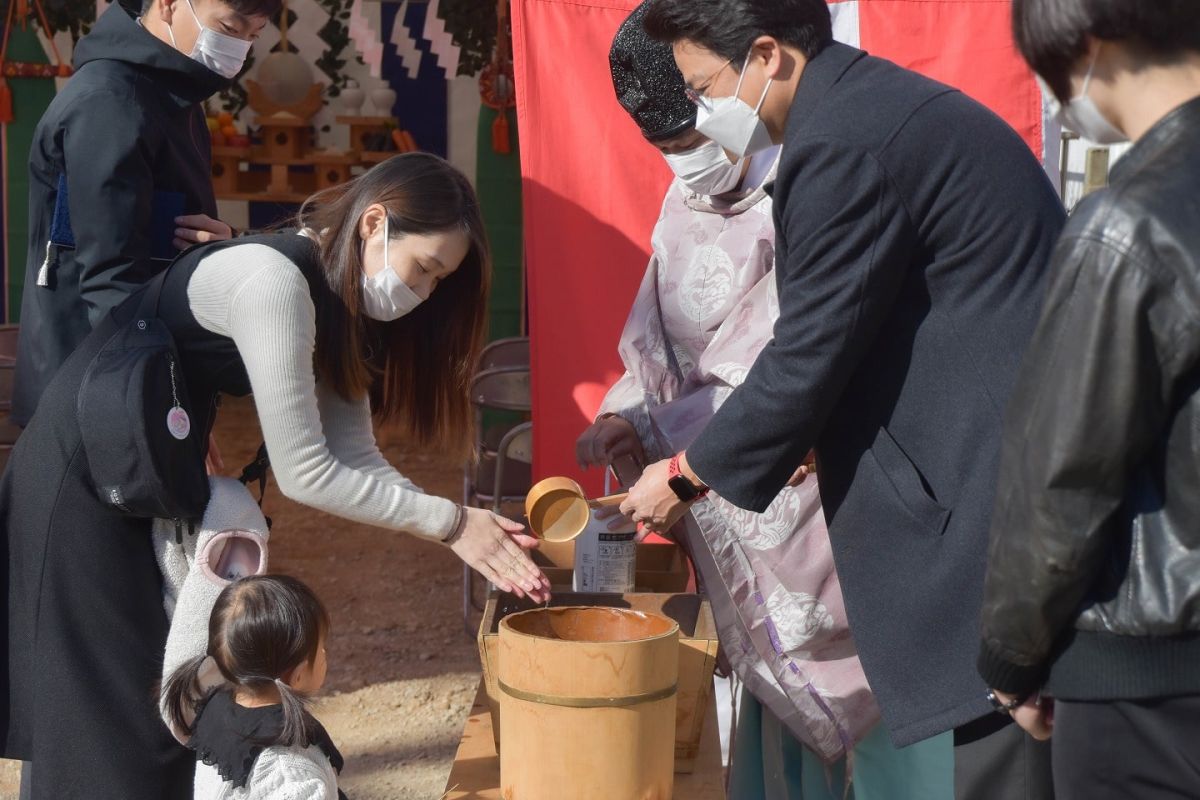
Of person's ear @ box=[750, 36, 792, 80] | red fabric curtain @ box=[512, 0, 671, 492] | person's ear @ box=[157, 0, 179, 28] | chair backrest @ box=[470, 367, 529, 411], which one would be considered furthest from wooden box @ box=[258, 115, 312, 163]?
person's ear @ box=[750, 36, 792, 80]

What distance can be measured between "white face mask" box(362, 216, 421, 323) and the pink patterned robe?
583 mm

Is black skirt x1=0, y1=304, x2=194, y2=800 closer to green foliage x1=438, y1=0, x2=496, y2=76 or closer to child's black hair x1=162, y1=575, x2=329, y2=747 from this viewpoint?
child's black hair x1=162, y1=575, x2=329, y2=747

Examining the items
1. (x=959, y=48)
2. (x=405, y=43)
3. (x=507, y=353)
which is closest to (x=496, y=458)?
(x=507, y=353)

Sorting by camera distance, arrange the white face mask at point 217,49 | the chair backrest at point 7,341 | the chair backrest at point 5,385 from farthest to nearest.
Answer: the chair backrest at point 7,341 → the chair backrest at point 5,385 → the white face mask at point 217,49

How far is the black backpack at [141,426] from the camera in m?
1.81

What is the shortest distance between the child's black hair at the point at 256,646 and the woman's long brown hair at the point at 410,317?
34 cm

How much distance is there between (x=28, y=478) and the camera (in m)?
1.91

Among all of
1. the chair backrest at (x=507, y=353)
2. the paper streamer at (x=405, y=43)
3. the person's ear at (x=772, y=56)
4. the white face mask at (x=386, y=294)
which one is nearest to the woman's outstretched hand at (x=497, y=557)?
the white face mask at (x=386, y=294)

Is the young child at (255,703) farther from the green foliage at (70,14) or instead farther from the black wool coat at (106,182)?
the green foliage at (70,14)

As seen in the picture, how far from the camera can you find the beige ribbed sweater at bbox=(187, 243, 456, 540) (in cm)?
181

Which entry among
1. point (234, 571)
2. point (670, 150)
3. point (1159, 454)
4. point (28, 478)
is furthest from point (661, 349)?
point (1159, 454)

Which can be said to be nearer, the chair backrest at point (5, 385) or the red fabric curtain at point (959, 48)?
the red fabric curtain at point (959, 48)

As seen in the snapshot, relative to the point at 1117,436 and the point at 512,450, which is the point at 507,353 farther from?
the point at 1117,436

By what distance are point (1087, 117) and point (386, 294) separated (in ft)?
3.50
